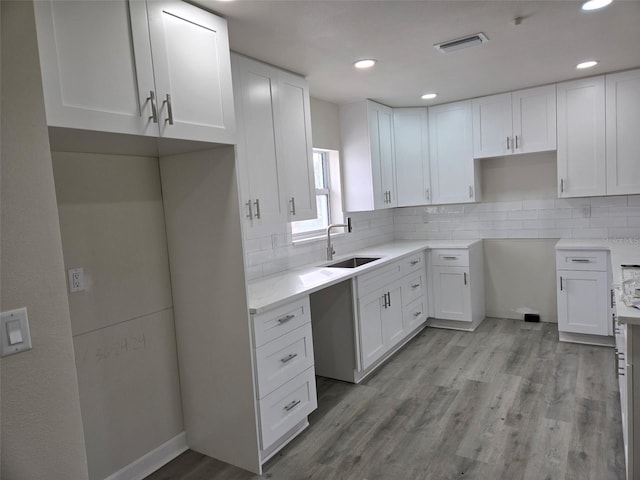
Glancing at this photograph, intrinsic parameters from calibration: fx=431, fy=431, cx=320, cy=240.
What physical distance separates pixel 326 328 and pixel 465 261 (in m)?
1.73

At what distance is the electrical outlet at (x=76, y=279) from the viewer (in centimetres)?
206

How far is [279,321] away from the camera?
8.04 ft

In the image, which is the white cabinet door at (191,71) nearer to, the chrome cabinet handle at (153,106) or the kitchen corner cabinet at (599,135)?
the chrome cabinet handle at (153,106)

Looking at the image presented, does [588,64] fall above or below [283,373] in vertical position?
above

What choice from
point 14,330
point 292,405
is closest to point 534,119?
point 292,405

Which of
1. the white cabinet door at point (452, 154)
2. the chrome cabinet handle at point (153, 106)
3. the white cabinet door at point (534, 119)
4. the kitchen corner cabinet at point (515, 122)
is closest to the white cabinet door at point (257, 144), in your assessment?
the chrome cabinet handle at point (153, 106)

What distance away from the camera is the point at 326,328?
3.38 metres

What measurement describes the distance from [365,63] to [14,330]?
2.63 meters

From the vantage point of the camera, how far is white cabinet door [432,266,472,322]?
4305mm

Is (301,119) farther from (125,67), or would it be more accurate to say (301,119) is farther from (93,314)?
(93,314)

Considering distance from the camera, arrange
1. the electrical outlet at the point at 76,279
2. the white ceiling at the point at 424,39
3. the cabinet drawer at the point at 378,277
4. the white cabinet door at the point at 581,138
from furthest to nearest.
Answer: the white cabinet door at the point at 581,138 < the cabinet drawer at the point at 378,277 < the white ceiling at the point at 424,39 < the electrical outlet at the point at 76,279

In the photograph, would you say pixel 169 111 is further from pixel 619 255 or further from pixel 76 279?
pixel 619 255

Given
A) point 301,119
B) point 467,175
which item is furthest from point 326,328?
point 467,175

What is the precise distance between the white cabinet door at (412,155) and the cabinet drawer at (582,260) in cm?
144
